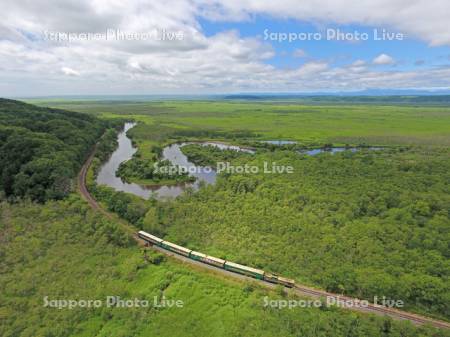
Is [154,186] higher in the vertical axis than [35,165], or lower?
lower

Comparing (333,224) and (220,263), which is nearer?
(220,263)

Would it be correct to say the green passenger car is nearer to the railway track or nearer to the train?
the train

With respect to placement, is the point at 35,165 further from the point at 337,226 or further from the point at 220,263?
the point at 337,226

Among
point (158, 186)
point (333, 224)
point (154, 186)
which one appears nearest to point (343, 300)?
point (333, 224)

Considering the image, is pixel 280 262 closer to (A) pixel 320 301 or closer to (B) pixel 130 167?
(A) pixel 320 301

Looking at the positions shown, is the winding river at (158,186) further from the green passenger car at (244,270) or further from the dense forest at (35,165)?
the green passenger car at (244,270)

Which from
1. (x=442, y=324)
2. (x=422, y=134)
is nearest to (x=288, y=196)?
(x=442, y=324)

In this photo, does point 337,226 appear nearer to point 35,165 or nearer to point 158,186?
point 158,186

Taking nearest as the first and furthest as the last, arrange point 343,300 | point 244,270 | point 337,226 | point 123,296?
point 343,300
point 123,296
point 244,270
point 337,226

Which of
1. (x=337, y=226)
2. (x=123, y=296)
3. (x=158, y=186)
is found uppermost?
(x=337, y=226)

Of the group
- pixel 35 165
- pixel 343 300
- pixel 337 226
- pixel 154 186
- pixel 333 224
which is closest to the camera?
pixel 343 300
